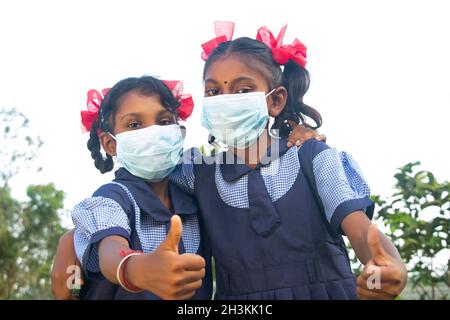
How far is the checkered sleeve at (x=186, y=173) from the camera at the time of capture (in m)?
2.67

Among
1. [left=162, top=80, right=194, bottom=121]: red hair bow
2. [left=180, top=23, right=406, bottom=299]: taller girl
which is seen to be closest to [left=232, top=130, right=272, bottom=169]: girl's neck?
[left=180, top=23, right=406, bottom=299]: taller girl

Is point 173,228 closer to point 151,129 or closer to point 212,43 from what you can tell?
point 151,129

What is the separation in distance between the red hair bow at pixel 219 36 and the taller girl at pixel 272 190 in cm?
14

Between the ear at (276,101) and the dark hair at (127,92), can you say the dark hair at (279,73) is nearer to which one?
the ear at (276,101)

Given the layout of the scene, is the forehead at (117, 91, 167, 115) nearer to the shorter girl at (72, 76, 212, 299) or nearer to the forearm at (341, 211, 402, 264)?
the shorter girl at (72, 76, 212, 299)

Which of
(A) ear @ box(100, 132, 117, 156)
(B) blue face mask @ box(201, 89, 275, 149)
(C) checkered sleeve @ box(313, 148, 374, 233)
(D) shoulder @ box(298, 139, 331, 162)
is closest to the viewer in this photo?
(C) checkered sleeve @ box(313, 148, 374, 233)

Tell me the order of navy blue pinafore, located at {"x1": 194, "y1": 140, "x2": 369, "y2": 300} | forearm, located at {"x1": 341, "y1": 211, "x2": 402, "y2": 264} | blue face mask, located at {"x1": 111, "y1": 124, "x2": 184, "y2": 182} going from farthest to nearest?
blue face mask, located at {"x1": 111, "y1": 124, "x2": 184, "y2": 182} → navy blue pinafore, located at {"x1": 194, "y1": 140, "x2": 369, "y2": 300} → forearm, located at {"x1": 341, "y1": 211, "x2": 402, "y2": 264}

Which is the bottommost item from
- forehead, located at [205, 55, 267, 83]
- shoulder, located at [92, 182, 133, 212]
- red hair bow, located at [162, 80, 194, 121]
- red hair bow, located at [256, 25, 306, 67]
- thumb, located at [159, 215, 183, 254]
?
shoulder, located at [92, 182, 133, 212]

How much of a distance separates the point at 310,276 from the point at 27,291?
18.6m

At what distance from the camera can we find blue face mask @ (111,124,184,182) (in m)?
2.63

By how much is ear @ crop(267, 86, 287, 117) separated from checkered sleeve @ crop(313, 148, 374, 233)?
405mm

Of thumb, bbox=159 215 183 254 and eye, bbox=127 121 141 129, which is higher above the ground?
eye, bbox=127 121 141 129

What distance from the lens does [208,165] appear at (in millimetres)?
2678

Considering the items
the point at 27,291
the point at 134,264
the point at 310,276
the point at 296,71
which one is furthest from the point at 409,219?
the point at 27,291
